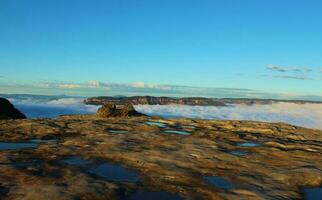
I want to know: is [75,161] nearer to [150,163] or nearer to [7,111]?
[150,163]

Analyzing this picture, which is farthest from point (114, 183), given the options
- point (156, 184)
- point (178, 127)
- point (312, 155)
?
point (178, 127)

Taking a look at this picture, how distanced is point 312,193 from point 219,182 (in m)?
3.01

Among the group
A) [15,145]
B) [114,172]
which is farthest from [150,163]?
[15,145]

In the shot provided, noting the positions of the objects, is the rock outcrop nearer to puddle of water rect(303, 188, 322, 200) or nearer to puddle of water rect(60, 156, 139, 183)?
puddle of water rect(60, 156, 139, 183)

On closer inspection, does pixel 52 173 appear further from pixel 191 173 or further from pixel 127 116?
pixel 127 116

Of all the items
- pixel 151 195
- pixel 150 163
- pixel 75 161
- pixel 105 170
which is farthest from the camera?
pixel 150 163

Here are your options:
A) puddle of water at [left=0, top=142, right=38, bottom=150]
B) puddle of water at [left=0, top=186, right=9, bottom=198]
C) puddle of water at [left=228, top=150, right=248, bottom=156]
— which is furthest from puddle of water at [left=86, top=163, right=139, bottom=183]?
puddle of water at [left=228, top=150, right=248, bottom=156]

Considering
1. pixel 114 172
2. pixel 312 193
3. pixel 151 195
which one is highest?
pixel 114 172

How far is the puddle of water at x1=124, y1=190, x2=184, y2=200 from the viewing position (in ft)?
38.2

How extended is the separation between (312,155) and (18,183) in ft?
44.1

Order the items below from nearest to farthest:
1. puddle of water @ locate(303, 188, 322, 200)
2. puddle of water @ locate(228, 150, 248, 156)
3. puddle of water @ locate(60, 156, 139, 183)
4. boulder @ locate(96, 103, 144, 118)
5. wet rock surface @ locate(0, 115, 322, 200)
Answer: wet rock surface @ locate(0, 115, 322, 200)
puddle of water @ locate(303, 188, 322, 200)
puddle of water @ locate(60, 156, 139, 183)
puddle of water @ locate(228, 150, 248, 156)
boulder @ locate(96, 103, 144, 118)

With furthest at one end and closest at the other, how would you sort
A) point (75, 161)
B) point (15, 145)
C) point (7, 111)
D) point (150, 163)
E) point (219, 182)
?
point (7, 111)
point (15, 145)
point (150, 163)
point (75, 161)
point (219, 182)

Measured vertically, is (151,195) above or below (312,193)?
above

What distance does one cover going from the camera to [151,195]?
39.1 ft
